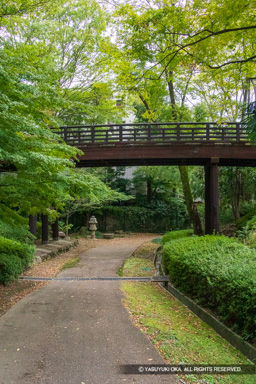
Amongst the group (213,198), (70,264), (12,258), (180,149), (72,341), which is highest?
(180,149)

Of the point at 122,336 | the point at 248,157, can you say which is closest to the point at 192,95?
the point at 248,157

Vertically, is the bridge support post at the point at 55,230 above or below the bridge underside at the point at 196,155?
below

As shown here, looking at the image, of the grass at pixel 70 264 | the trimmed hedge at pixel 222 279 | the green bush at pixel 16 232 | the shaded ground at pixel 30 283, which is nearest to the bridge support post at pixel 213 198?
the trimmed hedge at pixel 222 279

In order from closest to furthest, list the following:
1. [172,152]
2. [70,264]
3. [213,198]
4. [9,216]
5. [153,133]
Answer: [9,216]
[70,264]
[213,198]
[172,152]
[153,133]

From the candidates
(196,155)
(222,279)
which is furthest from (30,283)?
(196,155)

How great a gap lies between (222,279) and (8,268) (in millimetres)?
5650

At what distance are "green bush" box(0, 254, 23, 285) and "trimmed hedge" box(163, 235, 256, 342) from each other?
4.31m

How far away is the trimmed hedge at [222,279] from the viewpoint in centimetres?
377

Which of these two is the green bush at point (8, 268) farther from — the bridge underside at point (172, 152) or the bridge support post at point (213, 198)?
the bridge support post at point (213, 198)

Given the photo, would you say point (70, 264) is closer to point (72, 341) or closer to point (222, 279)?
point (72, 341)

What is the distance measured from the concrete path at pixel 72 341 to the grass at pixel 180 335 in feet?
0.65

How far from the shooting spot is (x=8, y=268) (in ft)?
24.3

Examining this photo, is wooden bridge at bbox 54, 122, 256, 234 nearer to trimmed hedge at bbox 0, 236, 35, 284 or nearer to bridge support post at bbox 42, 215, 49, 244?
bridge support post at bbox 42, 215, 49, 244

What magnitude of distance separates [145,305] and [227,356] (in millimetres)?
2458
